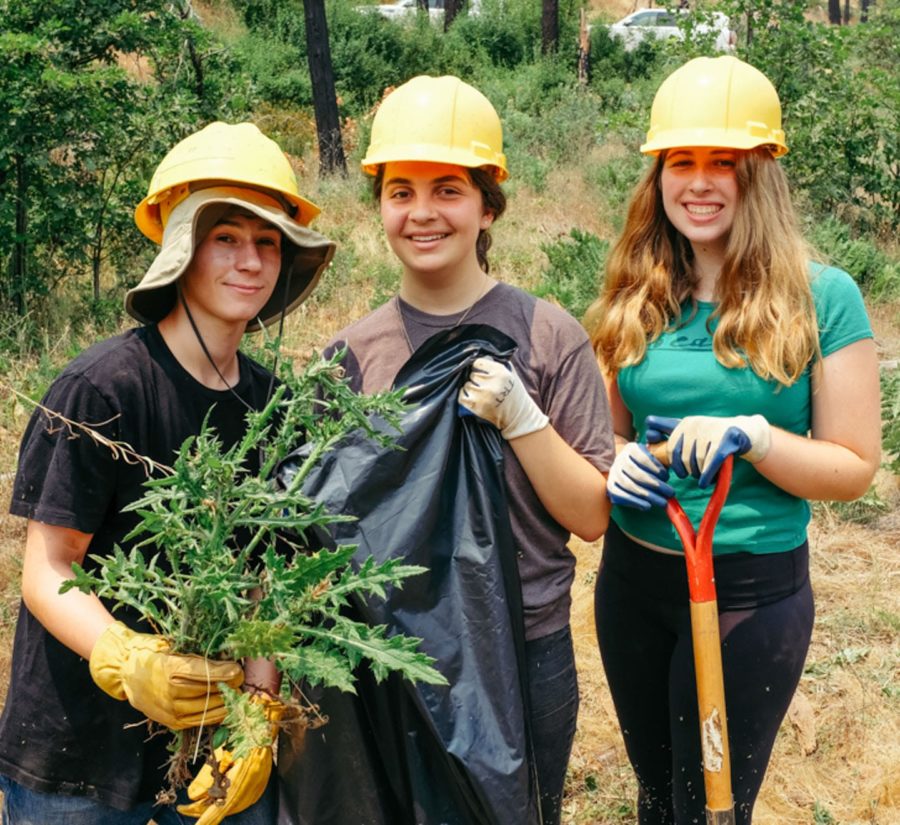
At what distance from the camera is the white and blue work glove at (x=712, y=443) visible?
7.16 ft

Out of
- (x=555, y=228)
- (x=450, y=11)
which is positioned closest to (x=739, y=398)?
(x=555, y=228)

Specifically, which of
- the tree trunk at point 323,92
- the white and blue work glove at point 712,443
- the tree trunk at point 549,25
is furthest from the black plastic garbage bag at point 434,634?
the tree trunk at point 549,25

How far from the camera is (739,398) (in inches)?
92.7

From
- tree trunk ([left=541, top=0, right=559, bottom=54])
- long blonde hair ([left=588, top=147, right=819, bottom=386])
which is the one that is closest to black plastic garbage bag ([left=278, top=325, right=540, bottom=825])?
long blonde hair ([left=588, top=147, right=819, bottom=386])

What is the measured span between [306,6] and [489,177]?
13008mm

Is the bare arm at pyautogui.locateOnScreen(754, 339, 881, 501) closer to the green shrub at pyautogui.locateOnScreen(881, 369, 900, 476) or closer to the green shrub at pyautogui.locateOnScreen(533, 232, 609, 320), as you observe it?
the green shrub at pyautogui.locateOnScreen(881, 369, 900, 476)

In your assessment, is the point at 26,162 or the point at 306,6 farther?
the point at 306,6

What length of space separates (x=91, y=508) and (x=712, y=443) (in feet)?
4.01

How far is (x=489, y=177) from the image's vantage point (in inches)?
90.7

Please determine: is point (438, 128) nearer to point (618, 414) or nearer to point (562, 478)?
point (562, 478)

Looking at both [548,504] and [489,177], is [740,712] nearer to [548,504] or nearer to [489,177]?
[548,504]

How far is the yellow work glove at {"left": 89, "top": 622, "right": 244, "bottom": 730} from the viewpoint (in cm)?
178

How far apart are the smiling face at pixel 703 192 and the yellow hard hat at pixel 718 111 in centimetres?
5

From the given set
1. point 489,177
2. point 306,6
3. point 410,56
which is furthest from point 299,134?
point 489,177
